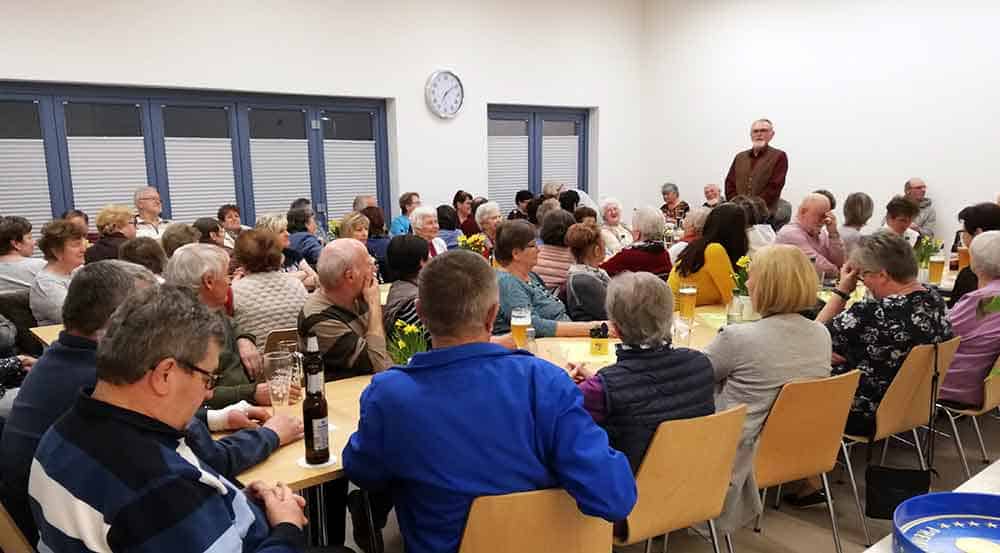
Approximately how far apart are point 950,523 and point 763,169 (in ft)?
21.2

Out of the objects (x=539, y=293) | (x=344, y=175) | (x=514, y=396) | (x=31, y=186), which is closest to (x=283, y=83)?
(x=344, y=175)

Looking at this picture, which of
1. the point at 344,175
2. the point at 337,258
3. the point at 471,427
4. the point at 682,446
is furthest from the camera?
the point at 344,175

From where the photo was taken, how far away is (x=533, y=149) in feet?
33.0

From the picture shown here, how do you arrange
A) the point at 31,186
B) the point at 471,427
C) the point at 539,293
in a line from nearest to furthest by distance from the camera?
the point at 471,427 < the point at 539,293 < the point at 31,186

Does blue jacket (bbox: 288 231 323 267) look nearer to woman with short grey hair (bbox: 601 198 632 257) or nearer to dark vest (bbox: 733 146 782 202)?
woman with short grey hair (bbox: 601 198 632 257)

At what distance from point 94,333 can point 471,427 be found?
106 centimetres

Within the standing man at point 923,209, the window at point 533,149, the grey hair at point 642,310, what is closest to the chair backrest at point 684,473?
the grey hair at point 642,310

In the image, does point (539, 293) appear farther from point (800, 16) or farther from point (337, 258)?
point (800, 16)

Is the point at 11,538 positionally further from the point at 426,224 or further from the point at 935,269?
the point at 935,269

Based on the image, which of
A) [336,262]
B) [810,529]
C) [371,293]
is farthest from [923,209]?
[336,262]

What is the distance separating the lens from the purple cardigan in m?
3.30

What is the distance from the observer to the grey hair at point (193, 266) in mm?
2705

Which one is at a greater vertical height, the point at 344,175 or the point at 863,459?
the point at 344,175

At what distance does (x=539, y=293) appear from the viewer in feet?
12.0
